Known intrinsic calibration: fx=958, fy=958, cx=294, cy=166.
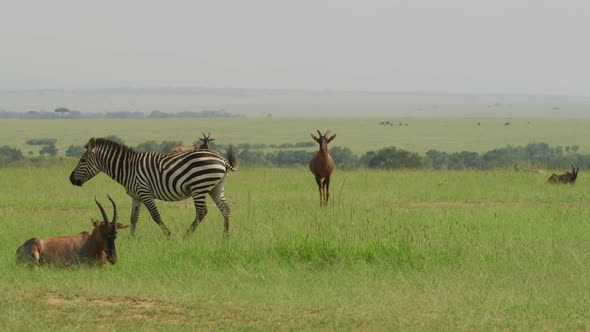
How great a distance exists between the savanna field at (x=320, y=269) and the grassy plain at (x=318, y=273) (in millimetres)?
23

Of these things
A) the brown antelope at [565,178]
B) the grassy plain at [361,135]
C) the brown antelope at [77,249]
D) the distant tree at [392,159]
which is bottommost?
the grassy plain at [361,135]

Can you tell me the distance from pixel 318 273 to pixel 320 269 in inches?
14.5

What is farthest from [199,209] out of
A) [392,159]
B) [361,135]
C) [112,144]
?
[361,135]

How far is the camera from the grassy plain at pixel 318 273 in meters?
7.61

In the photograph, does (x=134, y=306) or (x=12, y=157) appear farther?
(x=12, y=157)

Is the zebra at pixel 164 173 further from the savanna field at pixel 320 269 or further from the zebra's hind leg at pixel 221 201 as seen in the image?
the savanna field at pixel 320 269

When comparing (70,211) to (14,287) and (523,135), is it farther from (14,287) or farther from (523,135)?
(523,135)

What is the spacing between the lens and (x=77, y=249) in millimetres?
10125

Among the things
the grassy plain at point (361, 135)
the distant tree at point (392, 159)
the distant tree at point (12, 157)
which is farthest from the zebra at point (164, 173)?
the grassy plain at point (361, 135)

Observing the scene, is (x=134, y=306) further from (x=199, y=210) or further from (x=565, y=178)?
(x=565, y=178)

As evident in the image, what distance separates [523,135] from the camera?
336ft

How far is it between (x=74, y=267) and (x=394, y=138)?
3544 inches

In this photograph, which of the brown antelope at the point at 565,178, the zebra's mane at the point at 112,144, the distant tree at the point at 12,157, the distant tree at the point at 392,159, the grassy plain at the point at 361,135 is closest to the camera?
the zebra's mane at the point at 112,144

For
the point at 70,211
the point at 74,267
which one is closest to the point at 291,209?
the point at 70,211
